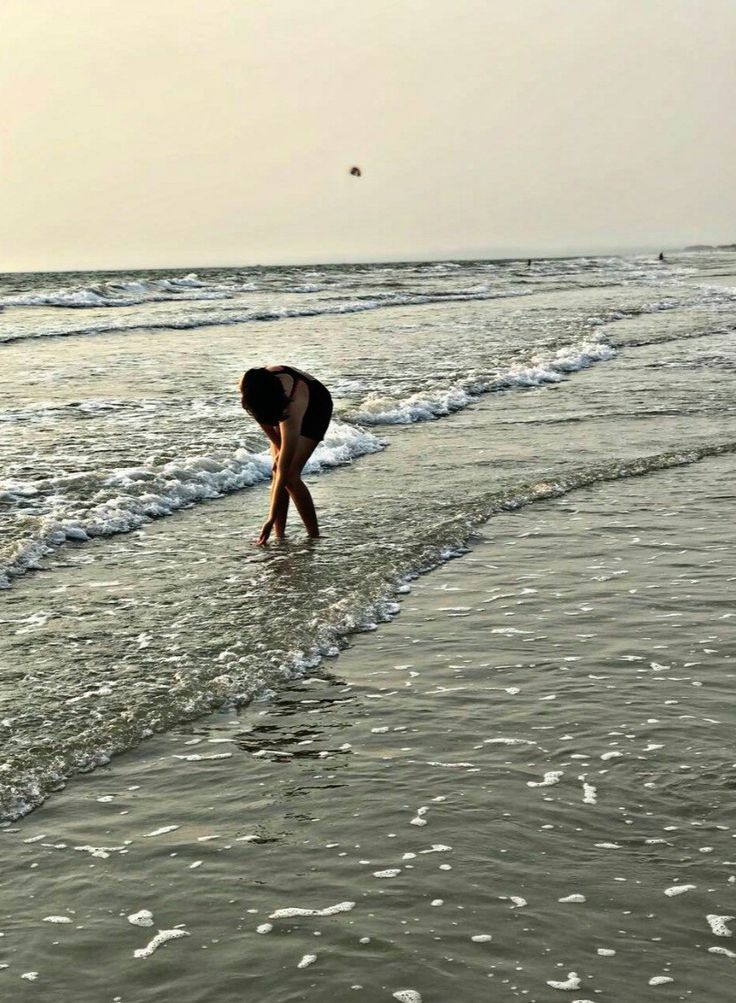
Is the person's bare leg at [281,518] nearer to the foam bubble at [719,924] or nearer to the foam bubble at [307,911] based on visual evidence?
the foam bubble at [307,911]

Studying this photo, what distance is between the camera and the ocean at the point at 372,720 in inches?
143

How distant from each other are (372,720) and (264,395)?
3960mm

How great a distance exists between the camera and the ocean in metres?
3.62

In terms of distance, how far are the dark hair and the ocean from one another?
1.04 m

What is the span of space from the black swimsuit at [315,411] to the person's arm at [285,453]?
11 centimetres

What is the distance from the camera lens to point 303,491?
9297mm

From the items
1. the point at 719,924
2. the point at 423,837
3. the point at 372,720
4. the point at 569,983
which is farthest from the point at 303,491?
the point at 569,983

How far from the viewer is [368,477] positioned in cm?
1216

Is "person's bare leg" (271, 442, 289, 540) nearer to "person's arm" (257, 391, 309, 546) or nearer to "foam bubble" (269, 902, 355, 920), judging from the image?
"person's arm" (257, 391, 309, 546)

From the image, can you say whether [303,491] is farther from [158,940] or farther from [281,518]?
[158,940]

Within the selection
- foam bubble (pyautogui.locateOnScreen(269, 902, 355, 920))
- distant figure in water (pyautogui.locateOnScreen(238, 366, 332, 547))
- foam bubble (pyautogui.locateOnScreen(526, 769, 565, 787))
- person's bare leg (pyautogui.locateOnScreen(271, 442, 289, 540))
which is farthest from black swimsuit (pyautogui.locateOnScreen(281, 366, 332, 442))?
foam bubble (pyautogui.locateOnScreen(269, 902, 355, 920))

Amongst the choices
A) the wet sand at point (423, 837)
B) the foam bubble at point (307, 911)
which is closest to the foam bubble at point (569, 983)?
the wet sand at point (423, 837)

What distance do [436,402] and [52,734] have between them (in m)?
12.1

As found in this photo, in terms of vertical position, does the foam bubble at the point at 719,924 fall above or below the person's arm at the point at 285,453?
below
